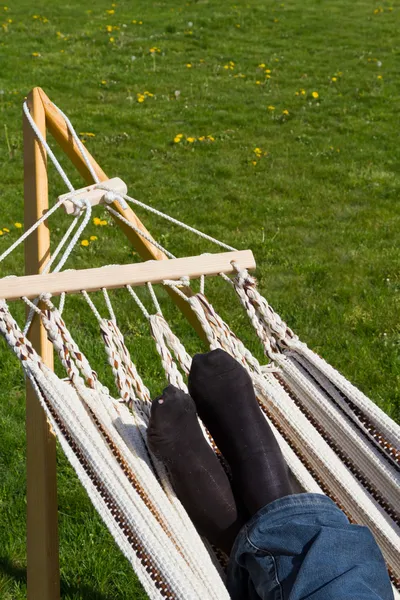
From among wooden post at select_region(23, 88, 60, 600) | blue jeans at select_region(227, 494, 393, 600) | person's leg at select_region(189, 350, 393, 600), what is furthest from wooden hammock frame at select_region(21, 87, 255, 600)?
blue jeans at select_region(227, 494, 393, 600)

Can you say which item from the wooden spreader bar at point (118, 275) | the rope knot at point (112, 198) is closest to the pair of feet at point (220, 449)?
the wooden spreader bar at point (118, 275)

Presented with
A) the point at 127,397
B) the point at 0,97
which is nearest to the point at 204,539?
the point at 127,397

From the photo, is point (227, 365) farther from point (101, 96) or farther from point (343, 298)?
point (101, 96)

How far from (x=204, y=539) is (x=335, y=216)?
241cm

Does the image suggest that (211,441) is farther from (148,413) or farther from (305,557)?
(305,557)

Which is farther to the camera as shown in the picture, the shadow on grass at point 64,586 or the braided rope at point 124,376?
the shadow on grass at point 64,586

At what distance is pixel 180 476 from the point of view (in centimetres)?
125

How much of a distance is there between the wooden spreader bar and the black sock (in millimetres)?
194

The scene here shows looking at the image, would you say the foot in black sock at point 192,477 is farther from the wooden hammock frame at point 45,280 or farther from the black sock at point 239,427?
the wooden hammock frame at point 45,280

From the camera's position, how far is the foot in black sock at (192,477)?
124 cm

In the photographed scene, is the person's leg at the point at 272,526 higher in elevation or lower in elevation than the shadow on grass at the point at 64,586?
higher

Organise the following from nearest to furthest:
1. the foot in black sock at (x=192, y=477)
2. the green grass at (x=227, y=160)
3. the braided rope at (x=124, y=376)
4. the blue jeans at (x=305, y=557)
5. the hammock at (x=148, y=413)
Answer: the blue jeans at (x=305, y=557), the hammock at (x=148, y=413), the foot in black sock at (x=192, y=477), the braided rope at (x=124, y=376), the green grass at (x=227, y=160)

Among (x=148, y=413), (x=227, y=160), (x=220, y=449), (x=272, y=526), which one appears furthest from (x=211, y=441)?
(x=227, y=160)

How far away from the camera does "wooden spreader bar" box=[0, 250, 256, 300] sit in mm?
1376
